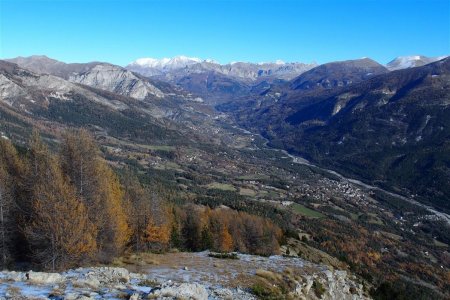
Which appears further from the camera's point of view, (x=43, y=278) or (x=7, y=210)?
(x=7, y=210)

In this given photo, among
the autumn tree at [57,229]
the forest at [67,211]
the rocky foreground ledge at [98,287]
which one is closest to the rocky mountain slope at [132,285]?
the rocky foreground ledge at [98,287]

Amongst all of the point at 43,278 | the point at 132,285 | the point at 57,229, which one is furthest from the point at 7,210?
the point at 132,285

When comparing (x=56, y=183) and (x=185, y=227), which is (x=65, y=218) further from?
(x=185, y=227)

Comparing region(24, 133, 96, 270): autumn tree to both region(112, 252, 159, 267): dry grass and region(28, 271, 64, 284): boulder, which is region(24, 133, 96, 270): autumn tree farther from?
region(28, 271, 64, 284): boulder

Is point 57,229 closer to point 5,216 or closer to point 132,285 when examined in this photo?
point 5,216

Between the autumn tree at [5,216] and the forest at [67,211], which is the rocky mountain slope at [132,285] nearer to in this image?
the forest at [67,211]

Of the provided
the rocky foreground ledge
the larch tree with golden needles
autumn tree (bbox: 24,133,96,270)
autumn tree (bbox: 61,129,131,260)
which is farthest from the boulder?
autumn tree (bbox: 61,129,131,260)

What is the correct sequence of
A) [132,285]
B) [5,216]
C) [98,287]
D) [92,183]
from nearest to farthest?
[98,287]
[132,285]
[5,216]
[92,183]

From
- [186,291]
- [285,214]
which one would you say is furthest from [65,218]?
[285,214]

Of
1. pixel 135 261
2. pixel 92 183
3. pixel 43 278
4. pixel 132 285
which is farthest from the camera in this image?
pixel 92 183
